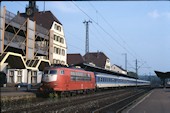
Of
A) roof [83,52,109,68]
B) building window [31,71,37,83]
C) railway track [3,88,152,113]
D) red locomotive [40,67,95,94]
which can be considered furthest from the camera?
roof [83,52,109,68]

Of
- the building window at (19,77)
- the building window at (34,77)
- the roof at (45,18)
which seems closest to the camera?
the building window at (19,77)

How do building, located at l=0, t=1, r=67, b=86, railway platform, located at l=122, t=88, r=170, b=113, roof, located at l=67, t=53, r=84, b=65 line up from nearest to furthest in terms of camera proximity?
railway platform, located at l=122, t=88, r=170, b=113
building, located at l=0, t=1, r=67, b=86
roof, located at l=67, t=53, r=84, b=65

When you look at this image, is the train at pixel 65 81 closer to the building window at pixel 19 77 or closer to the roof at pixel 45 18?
the building window at pixel 19 77

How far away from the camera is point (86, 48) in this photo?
64188mm

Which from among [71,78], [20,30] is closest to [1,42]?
[20,30]

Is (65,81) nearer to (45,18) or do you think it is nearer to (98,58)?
(45,18)

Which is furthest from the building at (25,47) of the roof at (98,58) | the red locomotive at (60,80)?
the roof at (98,58)

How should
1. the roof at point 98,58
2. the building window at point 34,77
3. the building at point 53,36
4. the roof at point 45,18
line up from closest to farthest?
1. the building window at point 34,77
2. the building at point 53,36
3. the roof at point 45,18
4. the roof at point 98,58

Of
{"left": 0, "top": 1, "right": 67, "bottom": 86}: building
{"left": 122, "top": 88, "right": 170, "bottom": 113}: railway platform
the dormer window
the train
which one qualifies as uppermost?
the dormer window

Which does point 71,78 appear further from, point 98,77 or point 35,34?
point 35,34

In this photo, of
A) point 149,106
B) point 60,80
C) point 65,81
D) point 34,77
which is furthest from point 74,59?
point 149,106

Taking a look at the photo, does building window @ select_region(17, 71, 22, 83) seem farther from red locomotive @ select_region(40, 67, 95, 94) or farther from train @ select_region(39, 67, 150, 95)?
red locomotive @ select_region(40, 67, 95, 94)

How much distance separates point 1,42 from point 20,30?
323 inches

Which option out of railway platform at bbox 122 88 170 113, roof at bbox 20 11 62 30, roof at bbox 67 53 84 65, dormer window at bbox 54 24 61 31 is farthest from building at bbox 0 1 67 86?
roof at bbox 67 53 84 65
